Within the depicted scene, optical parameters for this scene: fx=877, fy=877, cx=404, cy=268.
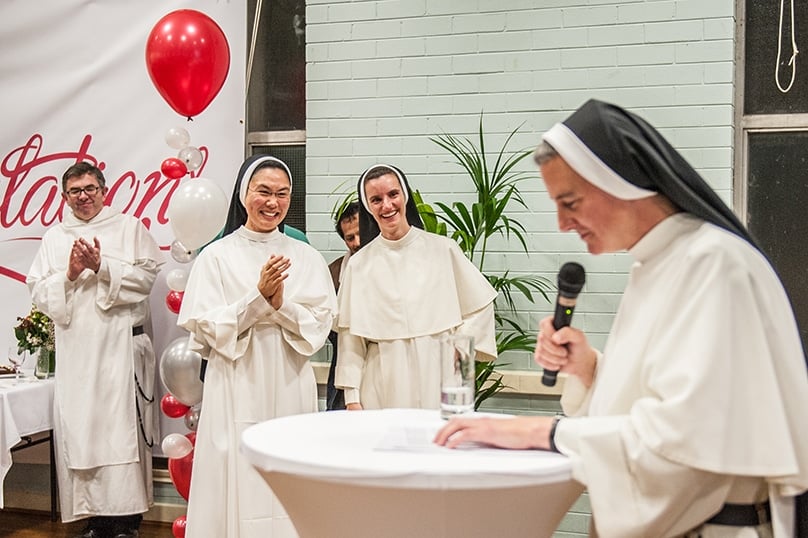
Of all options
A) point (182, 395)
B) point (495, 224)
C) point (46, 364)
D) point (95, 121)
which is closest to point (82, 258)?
point (46, 364)

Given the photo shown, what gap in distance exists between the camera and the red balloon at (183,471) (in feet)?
13.2

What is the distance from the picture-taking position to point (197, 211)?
3875 mm

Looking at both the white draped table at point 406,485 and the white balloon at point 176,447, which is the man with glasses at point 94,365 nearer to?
the white balloon at point 176,447

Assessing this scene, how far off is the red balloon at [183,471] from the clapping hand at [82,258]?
1.04 metres

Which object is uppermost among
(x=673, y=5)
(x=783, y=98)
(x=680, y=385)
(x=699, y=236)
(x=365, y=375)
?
(x=673, y=5)

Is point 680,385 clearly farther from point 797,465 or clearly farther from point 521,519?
point 521,519

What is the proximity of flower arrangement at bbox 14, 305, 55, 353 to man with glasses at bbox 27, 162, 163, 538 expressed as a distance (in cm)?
27

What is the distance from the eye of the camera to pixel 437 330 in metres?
3.51

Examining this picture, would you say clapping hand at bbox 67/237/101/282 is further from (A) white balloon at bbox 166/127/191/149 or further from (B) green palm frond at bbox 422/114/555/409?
(B) green palm frond at bbox 422/114/555/409

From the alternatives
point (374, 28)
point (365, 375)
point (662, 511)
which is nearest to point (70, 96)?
point (374, 28)

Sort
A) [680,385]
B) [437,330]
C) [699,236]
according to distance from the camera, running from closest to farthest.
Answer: [680,385] → [699,236] → [437,330]

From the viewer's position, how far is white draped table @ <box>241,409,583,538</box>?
153 cm

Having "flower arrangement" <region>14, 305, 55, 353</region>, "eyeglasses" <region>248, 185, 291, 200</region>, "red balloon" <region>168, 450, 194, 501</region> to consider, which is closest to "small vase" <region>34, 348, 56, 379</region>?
"flower arrangement" <region>14, 305, 55, 353</region>

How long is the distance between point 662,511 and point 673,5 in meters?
3.19
